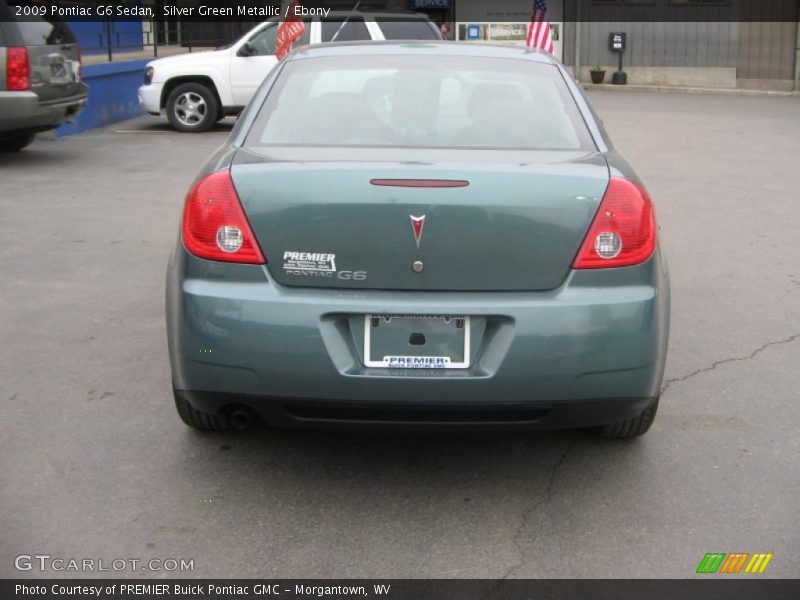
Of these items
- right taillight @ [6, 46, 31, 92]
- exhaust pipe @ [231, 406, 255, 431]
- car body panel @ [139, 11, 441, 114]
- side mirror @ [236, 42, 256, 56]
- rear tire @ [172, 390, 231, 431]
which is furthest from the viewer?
side mirror @ [236, 42, 256, 56]

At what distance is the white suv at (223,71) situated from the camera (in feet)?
50.0

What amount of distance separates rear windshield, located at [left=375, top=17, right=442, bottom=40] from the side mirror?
1.96 m

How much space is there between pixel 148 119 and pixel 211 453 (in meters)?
14.8

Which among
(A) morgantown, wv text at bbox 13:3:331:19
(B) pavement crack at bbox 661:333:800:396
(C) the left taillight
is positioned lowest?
(B) pavement crack at bbox 661:333:800:396

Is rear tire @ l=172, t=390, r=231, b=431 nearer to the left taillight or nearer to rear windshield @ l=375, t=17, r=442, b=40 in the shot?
the left taillight

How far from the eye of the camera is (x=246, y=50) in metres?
15.6

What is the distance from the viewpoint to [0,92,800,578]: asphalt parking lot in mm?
3295

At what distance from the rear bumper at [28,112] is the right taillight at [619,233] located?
30.5 ft

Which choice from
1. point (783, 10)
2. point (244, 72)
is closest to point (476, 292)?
point (244, 72)

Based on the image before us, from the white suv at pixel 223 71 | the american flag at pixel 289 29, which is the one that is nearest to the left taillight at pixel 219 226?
the american flag at pixel 289 29

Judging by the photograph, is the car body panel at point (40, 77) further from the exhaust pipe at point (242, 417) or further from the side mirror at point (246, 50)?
the exhaust pipe at point (242, 417)
